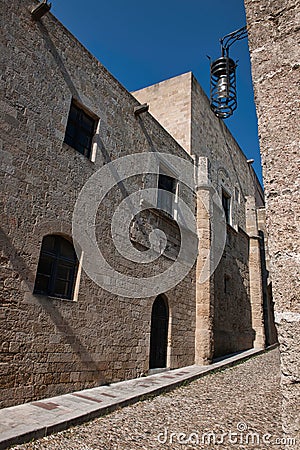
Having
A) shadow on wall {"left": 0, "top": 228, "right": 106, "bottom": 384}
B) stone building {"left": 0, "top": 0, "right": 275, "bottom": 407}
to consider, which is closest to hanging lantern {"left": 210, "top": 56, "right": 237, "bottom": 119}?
stone building {"left": 0, "top": 0, "right": 275, "bottom": 407}

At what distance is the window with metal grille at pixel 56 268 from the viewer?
4.88 metres

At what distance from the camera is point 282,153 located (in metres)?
1.21

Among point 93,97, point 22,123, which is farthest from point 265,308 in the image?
point 22,123

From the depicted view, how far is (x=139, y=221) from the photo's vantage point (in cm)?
716

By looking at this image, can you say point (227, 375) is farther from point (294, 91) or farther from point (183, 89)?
point (183, 89)

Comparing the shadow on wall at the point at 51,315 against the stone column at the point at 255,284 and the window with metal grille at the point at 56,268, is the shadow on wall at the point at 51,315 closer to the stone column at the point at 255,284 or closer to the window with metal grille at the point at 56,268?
the window with metal grille at the point at 56,268

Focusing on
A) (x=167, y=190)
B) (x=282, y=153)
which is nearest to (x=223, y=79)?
(x=167, y=190)

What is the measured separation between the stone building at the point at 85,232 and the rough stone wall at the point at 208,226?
0.12 meters

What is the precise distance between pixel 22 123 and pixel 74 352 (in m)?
3.73

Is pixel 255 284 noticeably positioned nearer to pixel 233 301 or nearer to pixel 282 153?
pixel 233 301

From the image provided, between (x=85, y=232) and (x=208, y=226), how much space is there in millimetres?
5123

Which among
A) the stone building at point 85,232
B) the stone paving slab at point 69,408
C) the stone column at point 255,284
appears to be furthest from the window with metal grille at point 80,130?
the stone column at point 255,284

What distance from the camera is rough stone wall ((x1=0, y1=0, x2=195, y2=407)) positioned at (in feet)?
14.1

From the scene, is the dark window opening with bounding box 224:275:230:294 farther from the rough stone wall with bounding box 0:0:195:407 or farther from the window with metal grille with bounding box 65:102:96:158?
the window with metal grille with bounding box 65:102:96:158
